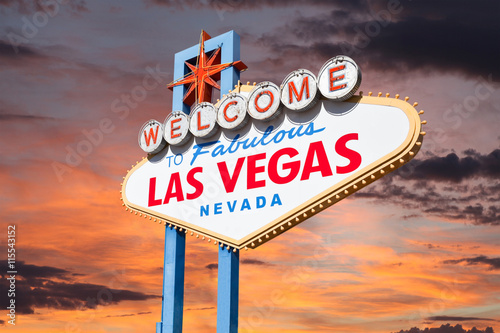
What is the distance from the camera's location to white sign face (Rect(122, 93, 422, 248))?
41.7 ft

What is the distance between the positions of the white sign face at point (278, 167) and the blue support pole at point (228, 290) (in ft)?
1.53

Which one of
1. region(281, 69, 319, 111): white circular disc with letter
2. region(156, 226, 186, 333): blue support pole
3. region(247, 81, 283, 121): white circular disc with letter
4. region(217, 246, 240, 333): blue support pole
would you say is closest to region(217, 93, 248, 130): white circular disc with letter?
region(247, 81, 283, 121): white circular disc with letter

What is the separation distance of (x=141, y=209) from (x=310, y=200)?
5821 millimetres

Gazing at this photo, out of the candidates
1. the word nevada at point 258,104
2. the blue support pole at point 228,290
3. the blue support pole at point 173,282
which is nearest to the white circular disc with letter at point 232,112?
the word nevada at point 258,104

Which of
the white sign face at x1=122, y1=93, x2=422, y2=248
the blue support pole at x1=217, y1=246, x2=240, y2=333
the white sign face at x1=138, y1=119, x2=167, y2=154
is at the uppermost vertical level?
the white sign face at x1=138, y1=119, x2=167, y2=154

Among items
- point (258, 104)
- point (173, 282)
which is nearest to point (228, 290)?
point (173, 282)

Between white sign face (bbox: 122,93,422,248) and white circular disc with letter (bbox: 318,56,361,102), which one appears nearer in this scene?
white sign face (bbox: 122,93,422,248)

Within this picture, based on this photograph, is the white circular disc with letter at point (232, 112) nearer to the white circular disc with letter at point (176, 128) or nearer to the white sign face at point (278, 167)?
the white sign face at point (278, 167)

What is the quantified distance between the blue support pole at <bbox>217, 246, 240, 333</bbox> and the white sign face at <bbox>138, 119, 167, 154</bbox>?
411 cm

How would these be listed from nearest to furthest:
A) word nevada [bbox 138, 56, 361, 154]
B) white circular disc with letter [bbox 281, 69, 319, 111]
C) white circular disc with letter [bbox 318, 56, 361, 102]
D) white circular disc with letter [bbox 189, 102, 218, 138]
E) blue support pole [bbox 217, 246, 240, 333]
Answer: white circular disc with letter [bbox 318, 56, 361, 102] → word nevada [bbox 138, 56, 361, 154] → white circular disc with letter [bbox 281, 69, 319, 111] → blue support pole [bbox 217, 246, 240, 333] → white circular disc with letter [bbox 189, 102, 218, 138]

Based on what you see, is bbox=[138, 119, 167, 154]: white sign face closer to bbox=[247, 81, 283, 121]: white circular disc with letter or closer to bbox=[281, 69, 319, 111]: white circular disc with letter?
bbox=[247, 81, 283, 121]: white circular disc with letter

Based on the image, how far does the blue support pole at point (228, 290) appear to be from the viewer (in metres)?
13.8

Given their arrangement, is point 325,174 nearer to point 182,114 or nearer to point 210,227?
point 210,227

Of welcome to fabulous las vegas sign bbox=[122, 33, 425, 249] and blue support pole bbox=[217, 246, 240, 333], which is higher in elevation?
welcome to fabulous las vegas sign bbox=[122, 33, 425, 249]
